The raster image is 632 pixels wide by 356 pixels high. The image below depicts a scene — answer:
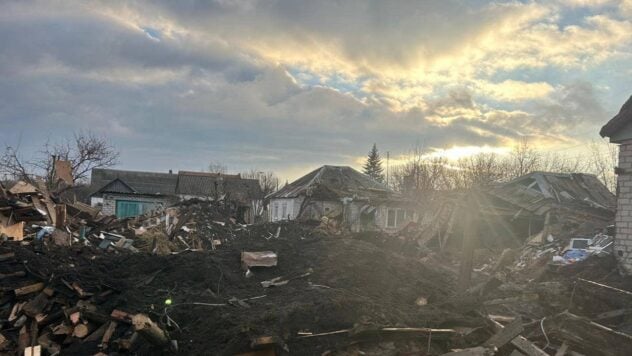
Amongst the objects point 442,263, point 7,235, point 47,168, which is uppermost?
point 47,168

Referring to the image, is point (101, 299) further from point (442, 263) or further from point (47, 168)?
point (47, 168)

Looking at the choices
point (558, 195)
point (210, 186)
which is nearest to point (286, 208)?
point (210, 186)

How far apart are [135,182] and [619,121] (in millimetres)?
41983

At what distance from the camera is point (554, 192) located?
18.9 metres

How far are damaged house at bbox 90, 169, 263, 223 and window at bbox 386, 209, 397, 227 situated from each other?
1176 centimetres

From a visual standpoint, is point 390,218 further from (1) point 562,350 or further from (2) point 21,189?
(1) point 562,350

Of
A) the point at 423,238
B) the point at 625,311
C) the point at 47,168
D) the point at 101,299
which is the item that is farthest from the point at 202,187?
the point at 625,311

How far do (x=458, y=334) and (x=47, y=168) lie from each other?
86.5 feet

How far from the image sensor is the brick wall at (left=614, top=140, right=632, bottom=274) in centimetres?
1012

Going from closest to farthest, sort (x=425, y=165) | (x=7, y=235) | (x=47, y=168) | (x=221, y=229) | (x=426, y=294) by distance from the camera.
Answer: (x=426, y=294) < (x=7, y=235) < (x=221, y=229) < (x=47, y=168) < (x=425, y=165)

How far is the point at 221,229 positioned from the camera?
1873 centimetres

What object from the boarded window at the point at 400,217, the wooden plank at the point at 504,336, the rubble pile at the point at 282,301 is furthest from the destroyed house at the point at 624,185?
the boarded window at the point at 400,217

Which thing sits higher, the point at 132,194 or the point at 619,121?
the point at 619,121

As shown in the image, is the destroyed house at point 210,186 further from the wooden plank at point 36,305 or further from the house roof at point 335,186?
the wooden plank at point 36,305
